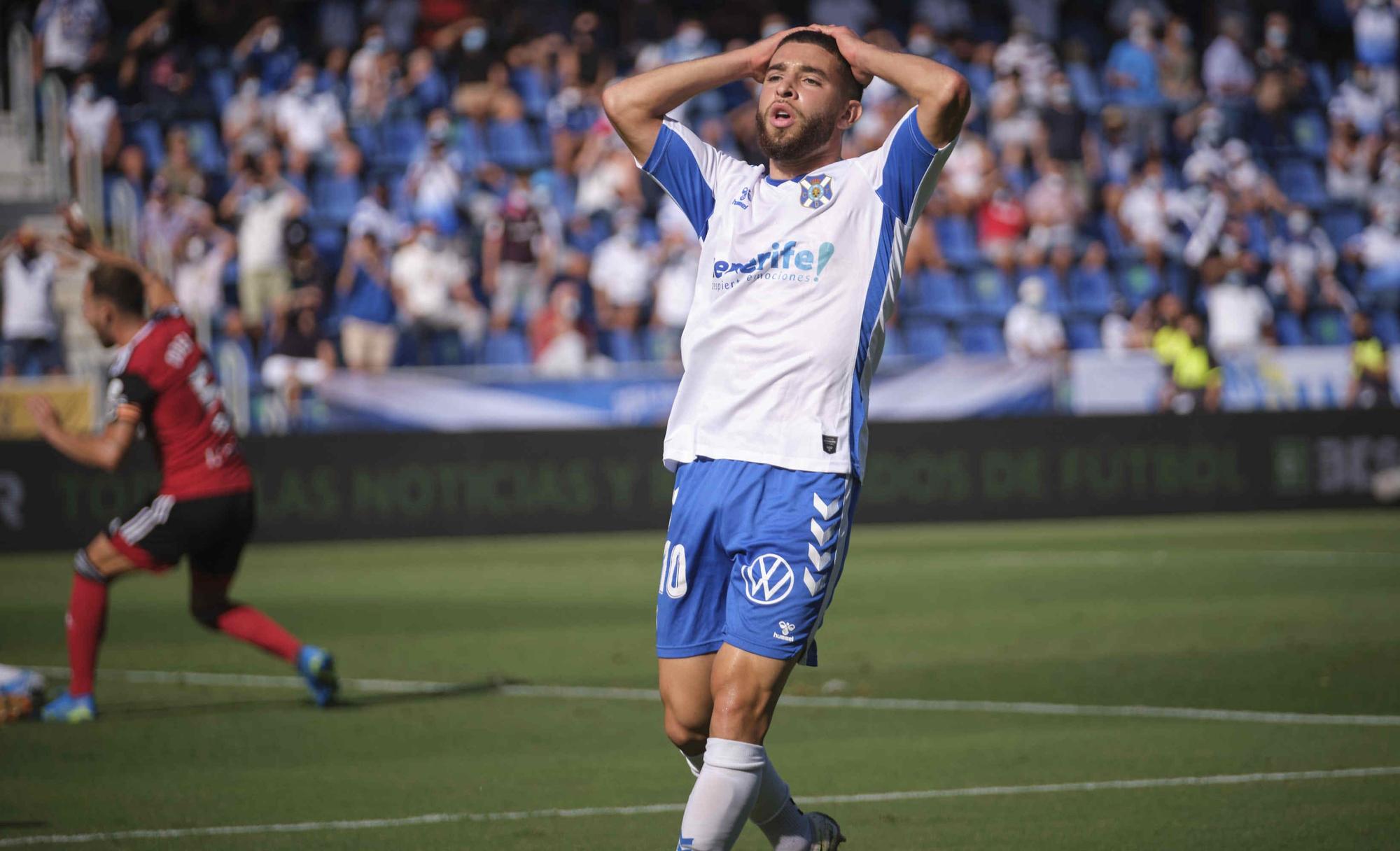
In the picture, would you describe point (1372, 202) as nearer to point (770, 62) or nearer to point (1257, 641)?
point (1257, 641)

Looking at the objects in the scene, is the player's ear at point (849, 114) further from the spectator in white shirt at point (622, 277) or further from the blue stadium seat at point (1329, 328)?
the blue stadium seat at point (1329, 328)

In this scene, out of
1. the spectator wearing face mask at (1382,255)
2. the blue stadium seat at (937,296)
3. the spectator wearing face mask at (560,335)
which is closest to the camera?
the spectator wearing face mask at (560,335)

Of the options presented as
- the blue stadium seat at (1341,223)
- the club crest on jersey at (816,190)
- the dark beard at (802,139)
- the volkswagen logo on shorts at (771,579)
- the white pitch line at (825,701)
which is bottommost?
the white pitch line at (825,701)

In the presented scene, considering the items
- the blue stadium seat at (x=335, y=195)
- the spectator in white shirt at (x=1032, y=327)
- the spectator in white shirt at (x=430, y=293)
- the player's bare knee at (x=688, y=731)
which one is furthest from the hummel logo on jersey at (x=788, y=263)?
the blue stadium seat at (x=335, y=195)

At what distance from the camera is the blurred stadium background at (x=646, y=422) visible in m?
7.02

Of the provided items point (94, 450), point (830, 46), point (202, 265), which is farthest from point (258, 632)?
point (202, 265)

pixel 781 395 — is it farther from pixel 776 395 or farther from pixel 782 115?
pixel 782 115

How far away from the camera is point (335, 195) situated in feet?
73.8

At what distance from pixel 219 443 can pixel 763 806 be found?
472 cm

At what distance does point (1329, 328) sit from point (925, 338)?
225 inches

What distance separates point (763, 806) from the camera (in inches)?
190

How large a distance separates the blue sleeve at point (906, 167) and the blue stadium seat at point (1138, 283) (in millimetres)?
19347

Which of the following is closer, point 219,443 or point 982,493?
point 219,443

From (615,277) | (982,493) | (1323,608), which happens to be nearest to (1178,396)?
(982,493)
